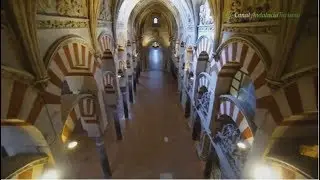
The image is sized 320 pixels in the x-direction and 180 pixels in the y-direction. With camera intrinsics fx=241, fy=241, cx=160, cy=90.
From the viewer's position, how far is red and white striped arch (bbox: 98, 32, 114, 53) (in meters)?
5.24

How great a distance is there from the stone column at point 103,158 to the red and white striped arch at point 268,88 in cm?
307

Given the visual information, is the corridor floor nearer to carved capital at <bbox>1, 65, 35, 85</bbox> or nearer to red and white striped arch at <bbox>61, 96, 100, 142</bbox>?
red and white striped arch at <bbox>61, 96, 100, 142</bbox>

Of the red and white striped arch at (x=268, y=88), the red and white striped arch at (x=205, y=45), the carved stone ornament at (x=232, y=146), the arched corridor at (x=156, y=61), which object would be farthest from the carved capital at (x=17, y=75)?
the arched corridor at (x=156, y=61)

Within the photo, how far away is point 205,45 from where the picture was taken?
5.84 meters

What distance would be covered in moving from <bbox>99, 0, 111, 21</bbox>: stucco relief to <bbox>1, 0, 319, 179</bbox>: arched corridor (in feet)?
0.08

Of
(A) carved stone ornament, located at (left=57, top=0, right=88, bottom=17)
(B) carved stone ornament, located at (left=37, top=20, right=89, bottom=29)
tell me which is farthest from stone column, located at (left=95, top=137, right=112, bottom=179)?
(A) carved stone ornament, located at (left=57, top=0, right=88, bottom=17)

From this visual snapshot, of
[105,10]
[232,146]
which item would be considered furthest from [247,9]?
[105,10]

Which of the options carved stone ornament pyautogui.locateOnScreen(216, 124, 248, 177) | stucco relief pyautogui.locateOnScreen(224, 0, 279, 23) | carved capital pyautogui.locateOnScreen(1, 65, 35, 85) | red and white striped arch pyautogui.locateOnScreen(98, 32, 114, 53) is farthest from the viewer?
red and white striped arch pyautogui.locateOnScreen(98, 32, 114, 53)

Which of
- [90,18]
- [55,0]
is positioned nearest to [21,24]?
[55,0]

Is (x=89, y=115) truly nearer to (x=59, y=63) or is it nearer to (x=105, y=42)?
(x=105, y=42)

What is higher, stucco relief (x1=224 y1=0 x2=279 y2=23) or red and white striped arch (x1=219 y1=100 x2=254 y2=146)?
stucco relief (x1=224 y1=0 x2=279 y2=23)

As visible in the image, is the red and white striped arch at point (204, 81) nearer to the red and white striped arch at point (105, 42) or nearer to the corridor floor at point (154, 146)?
the corridor floor at point (154, 146)

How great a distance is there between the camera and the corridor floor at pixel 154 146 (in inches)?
216

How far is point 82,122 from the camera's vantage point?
207 inches
